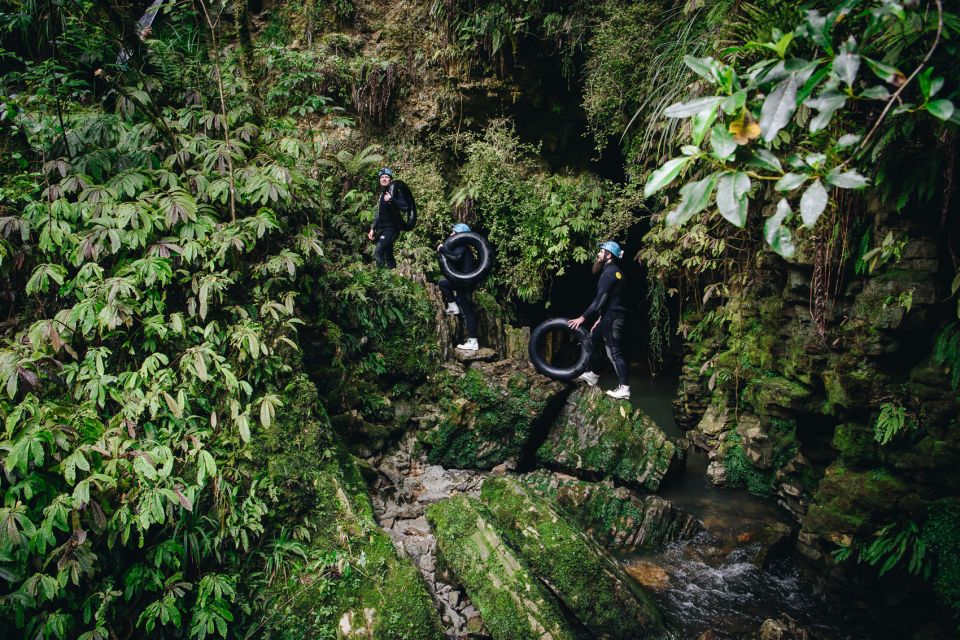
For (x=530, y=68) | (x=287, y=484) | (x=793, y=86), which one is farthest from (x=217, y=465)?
(x=530, y=68)

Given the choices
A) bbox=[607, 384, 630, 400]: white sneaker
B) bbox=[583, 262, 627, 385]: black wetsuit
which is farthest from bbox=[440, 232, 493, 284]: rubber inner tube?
bbox=[607, 384, 630, 400]: white sneaker

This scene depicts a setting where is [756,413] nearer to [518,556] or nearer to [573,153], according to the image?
[518,556]

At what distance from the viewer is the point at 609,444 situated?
5984 mm

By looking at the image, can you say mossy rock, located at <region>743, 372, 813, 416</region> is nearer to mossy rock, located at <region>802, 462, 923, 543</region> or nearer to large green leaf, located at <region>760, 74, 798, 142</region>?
mossy rock, located at <region>802, 462, 923, 543</region>

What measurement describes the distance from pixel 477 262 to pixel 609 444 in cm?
305

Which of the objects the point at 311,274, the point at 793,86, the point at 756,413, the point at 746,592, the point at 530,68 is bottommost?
the point at 746,592

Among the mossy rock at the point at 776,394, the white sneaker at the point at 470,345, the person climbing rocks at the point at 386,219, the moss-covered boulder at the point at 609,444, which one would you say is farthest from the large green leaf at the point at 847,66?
the person climbing rocks at the point at 386,219

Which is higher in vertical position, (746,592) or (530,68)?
(530,68)

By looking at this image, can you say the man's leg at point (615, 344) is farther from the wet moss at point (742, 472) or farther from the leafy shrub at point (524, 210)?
the leafy shrub at point (524, 210)

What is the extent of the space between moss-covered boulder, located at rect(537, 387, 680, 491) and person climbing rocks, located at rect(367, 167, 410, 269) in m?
Answer: 3.31

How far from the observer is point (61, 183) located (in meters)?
3.70

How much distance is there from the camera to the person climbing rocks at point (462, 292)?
6684 millimetres

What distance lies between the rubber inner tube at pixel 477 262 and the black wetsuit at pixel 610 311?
150 centimetres

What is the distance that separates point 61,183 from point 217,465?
252 cm
